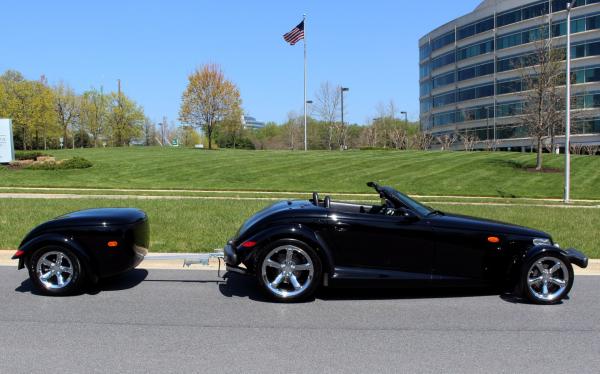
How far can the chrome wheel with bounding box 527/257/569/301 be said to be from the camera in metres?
5.57

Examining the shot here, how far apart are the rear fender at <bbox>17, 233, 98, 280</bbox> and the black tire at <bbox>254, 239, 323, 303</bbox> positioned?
191 centimetres

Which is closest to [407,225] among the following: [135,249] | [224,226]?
[135,249]

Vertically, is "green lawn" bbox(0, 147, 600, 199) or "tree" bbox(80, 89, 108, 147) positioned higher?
"tree" bbox(80, 89, 108, 147)

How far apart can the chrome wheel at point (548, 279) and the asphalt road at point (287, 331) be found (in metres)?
0.19

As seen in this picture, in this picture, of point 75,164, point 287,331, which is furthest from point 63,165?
point 287,331

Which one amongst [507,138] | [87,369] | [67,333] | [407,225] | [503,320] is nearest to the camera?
[87,369]

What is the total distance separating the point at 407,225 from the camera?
5.55 m

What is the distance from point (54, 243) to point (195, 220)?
16.6ft

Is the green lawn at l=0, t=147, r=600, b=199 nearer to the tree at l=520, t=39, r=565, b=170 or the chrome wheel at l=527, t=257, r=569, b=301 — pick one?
the tree at l=520, t=39, r=565, b=170

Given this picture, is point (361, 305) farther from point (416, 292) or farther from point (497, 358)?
point (497, 358)

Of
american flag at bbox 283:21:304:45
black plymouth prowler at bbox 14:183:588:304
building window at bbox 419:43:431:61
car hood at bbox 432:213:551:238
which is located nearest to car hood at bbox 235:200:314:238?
black plymouth prowler at bbox 14:183:588:304

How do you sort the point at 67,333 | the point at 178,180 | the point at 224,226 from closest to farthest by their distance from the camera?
the point at 67,333 < the point at 224,226 < the point at 178,180

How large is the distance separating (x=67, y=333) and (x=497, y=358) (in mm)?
3677

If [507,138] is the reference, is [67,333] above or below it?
below
